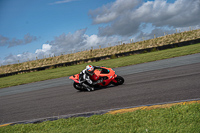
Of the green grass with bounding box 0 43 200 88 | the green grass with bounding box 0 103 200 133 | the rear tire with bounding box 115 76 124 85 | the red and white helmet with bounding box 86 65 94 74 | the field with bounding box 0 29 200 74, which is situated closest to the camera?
the green grass with bounding box 0 103 200 133

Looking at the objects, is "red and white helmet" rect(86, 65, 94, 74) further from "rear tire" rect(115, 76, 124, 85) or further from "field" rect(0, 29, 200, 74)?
"field" rect(0, 29, 200, 74)

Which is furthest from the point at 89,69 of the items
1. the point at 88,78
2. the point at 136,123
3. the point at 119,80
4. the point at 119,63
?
the point at 119,63

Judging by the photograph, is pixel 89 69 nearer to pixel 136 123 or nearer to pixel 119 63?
pixel 136 123

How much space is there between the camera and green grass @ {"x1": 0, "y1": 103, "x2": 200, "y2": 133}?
372 cm

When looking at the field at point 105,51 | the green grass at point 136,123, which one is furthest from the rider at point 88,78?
the field at point 105,51

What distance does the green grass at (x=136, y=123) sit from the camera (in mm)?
3721

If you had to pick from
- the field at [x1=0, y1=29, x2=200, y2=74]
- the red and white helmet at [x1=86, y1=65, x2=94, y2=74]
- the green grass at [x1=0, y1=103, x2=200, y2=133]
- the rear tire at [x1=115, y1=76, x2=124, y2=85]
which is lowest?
the green grass at [x1=0, y1=103, x2=200, y2=133]

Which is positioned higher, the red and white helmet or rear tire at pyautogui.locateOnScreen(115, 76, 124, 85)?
the red and white helmet

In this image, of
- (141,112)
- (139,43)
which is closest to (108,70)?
(141,112)

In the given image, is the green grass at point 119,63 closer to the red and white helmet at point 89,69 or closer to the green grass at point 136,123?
the red and white helmet at point 89,69

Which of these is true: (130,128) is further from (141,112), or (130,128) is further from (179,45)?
(179,45)

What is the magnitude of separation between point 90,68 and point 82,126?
5.21 meters

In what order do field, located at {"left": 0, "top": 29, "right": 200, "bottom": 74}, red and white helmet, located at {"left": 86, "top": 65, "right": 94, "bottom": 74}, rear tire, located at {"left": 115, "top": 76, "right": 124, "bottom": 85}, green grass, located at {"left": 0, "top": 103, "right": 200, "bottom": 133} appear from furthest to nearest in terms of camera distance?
field, located at {"left": 0, "top": 29, "right": 200, "bottom": 74} < rear tire, located at {"left": 115, "top": 76, "right": 124, "bottom": 85} < red and white helmet, located at {"left": 86, "top": 65, "right": 94, "bottom": 74} < green grass, located at {"left": 0, "top": 103, "right": 200, "bottom": 133}

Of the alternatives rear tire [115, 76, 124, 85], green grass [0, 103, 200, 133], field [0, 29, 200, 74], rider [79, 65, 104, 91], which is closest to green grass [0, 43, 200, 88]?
rider [79, 65, 104, 91]
